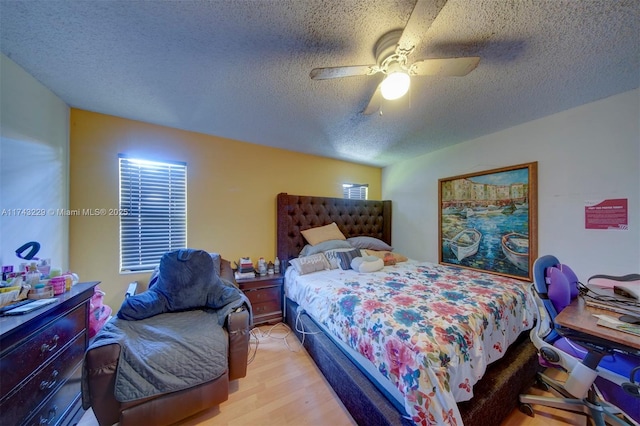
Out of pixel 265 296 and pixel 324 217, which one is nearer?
pixel 265 296

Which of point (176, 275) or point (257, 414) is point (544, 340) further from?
point (176, 275)

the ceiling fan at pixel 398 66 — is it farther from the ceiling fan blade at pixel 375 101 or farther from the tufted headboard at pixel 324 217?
the tufted headboard at pixel 324 217

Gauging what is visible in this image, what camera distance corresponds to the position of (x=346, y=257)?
2586mm

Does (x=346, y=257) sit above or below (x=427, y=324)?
above

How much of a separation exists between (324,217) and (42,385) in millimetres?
2773

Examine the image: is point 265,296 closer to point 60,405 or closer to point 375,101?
point 60,405

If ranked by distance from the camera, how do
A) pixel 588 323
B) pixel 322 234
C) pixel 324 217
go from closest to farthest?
1. pixel 588 323
2. pixel 322 234
3. pixel 324 217

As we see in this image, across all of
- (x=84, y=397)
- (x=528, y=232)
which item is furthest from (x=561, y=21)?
(x=84, y=397)

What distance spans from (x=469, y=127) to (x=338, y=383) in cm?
286

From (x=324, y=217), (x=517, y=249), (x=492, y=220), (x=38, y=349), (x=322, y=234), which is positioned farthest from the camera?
(x=324, y=217)

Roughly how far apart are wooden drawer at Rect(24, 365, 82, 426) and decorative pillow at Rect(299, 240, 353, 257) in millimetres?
2121

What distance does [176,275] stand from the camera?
1832 mm

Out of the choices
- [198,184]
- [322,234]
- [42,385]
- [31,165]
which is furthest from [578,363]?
[31,165]

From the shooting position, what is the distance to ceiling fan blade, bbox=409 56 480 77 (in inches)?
45.8
